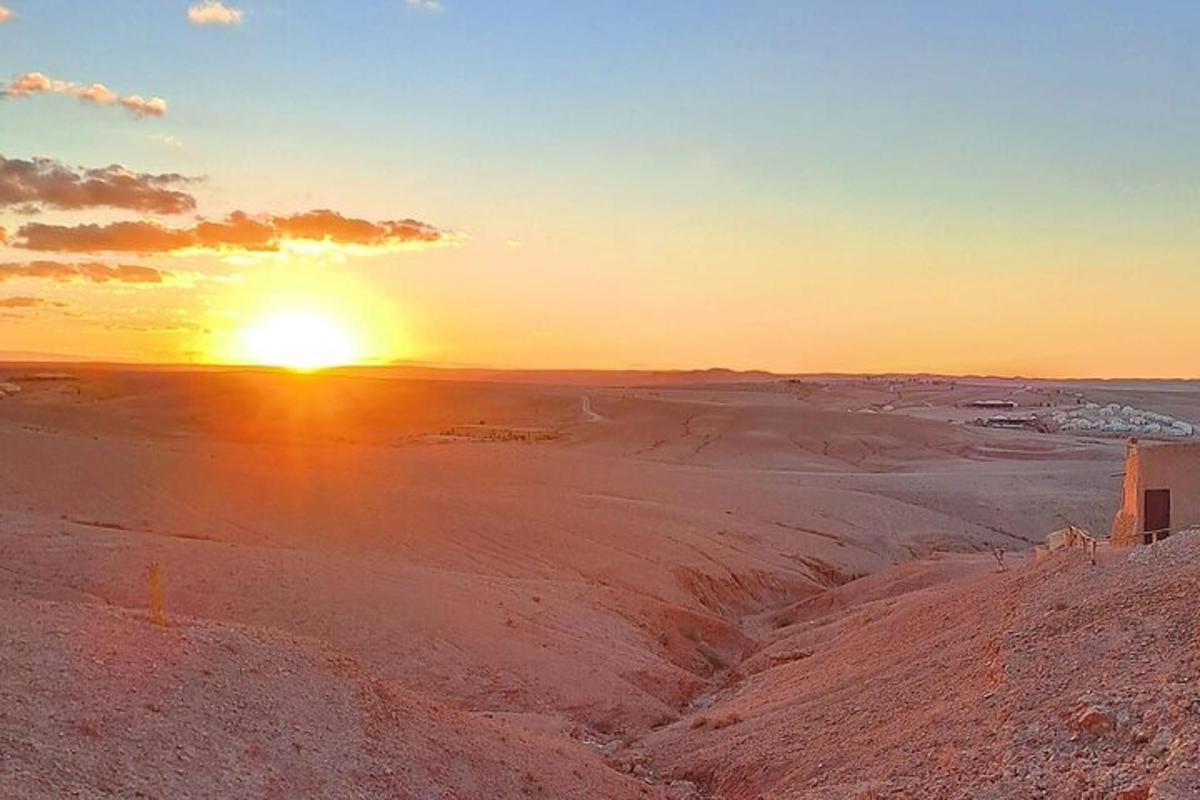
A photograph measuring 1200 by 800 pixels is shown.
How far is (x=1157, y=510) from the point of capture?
20062mm

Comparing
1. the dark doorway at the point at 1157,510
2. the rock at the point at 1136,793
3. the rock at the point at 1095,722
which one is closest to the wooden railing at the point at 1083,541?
the dark doorway at the point at 1157,510

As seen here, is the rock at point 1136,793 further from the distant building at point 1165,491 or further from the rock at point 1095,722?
the distant building at point 1165,491

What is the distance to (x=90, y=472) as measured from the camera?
27.7 m

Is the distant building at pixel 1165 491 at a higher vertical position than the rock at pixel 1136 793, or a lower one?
higher

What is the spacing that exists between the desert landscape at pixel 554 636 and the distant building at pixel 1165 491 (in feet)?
9.46

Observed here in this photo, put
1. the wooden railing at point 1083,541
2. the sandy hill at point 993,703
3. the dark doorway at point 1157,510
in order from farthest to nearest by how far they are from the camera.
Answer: the dark doorway at point 1157,510, the wooden railing at point 1083,541, the sandy hill at point 993,703

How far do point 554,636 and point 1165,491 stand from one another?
1095cm

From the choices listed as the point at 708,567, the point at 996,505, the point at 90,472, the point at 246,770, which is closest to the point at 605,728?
the point at 246,770

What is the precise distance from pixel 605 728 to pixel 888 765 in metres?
6.13

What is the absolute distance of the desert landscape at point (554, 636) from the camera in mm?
10000

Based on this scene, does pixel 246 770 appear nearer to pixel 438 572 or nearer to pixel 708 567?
pixel 438 572

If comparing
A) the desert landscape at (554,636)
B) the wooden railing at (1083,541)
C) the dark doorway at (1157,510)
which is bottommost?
the desert landscape at (554,636)

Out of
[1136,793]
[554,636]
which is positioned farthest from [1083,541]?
[1136,793]

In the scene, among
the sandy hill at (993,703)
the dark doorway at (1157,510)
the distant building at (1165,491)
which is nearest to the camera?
the sandy hill at (993,703)
